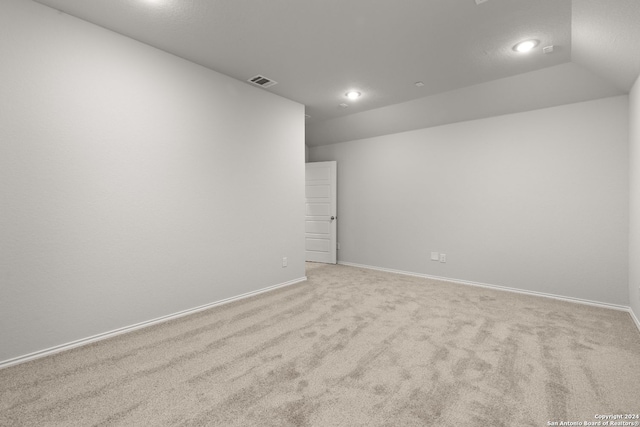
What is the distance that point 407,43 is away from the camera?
2760 millimetres

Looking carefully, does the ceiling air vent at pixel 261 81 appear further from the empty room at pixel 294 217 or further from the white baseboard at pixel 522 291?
the white baseboard at pixel 522 291

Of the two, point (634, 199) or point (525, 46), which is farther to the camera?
point (634, 199)

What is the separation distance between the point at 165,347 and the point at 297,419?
55.6 inches

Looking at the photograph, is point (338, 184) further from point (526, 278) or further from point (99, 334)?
point (99, 334)

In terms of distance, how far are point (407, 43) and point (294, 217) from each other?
260cm

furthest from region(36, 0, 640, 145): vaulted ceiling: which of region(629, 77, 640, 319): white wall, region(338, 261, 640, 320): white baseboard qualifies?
region(338, 261, 640, 320): white baseboard

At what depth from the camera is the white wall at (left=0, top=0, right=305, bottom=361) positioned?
215 centimetres

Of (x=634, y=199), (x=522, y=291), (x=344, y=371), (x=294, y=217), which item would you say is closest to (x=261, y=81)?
(x=294, y=217)

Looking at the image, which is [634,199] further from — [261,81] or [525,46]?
[261,81]

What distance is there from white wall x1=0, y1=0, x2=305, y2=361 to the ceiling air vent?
0.14 meters

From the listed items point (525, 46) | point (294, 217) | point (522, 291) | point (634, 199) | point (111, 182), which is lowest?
point (522, 291)

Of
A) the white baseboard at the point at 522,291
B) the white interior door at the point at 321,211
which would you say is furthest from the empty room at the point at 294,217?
the white interior door at the point at 321,211

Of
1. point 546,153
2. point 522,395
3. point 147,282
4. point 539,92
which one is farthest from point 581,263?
point 147,282

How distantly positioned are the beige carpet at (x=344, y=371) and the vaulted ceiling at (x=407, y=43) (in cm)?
249
